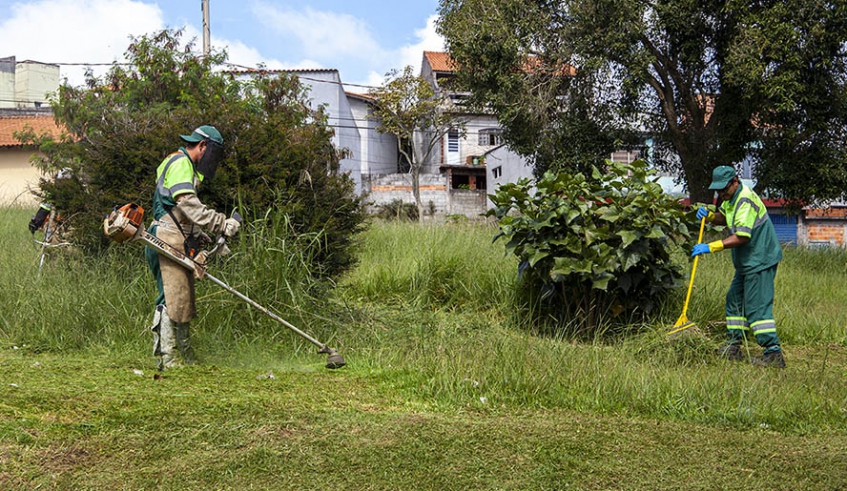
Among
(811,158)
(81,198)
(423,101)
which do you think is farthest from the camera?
(423,101)

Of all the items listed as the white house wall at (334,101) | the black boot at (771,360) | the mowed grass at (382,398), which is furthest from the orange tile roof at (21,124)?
the black boot at (771,360)

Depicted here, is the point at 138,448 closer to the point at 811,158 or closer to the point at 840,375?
the point at 840,375

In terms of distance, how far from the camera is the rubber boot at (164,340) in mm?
5270

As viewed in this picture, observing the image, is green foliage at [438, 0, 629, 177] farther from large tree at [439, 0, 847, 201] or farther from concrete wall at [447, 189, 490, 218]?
concrete wall at [447, 189, 490, 218]

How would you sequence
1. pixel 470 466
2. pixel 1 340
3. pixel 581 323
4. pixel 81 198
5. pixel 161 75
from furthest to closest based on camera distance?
pixel 161 75
pixel 81 198
pixel 581 323
pixel 1 340
pixel 470 466

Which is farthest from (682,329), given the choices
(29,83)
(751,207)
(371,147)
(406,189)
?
(29,83)

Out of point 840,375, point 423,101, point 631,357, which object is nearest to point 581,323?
point 631,357

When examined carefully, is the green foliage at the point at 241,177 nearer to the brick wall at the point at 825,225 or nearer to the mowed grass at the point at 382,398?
the mowed grass at the point at 382,398

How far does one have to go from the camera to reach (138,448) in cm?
340

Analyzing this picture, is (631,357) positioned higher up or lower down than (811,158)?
lower down

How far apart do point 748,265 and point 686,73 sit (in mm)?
9534

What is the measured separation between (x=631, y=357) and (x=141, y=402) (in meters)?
3.75

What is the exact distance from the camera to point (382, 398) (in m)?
4.52

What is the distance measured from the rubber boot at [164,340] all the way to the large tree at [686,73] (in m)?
10.1
